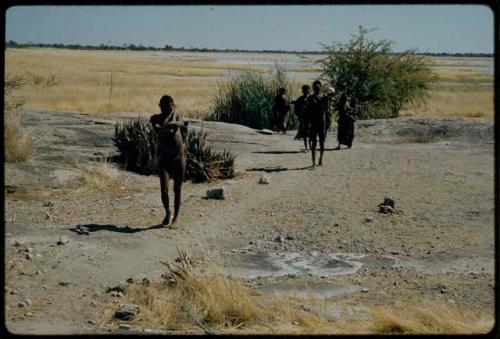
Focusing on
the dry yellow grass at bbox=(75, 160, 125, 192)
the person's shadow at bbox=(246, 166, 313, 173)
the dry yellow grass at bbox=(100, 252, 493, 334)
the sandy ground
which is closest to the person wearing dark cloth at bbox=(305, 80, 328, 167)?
the person's shadow at bbox=(246, 166, 313, 173)

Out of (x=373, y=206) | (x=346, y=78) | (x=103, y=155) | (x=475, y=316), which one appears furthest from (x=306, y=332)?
(x=346, y=78)

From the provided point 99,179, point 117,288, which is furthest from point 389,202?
point 117,288

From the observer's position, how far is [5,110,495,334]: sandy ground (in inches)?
239

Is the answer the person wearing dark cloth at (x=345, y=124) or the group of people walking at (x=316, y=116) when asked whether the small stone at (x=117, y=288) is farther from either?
the person wearing dark cloth at (x=345, y=124)

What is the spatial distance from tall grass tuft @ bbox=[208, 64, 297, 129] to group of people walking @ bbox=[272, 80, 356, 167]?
996mm

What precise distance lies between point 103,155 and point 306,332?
832cm

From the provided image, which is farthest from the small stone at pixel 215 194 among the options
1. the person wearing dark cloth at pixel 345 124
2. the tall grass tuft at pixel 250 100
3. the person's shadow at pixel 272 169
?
the tall grass tuft at pixel 250 100

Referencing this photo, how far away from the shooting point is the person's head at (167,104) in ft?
23.6

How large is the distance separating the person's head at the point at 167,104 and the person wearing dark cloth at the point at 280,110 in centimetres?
1061

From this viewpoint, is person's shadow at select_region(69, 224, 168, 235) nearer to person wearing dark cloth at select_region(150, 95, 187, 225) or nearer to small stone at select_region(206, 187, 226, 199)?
person wearing dark cloth at select_region(150, 95, 187, 225)

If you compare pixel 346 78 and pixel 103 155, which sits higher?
pixel 346 78

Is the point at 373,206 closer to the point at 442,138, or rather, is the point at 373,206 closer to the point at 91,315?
the point at 91,315

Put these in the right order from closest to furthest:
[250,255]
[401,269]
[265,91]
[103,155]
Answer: [401,269] < [250,255] < [103,155] < [265,91]

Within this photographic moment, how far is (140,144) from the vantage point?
1162 centimetres
